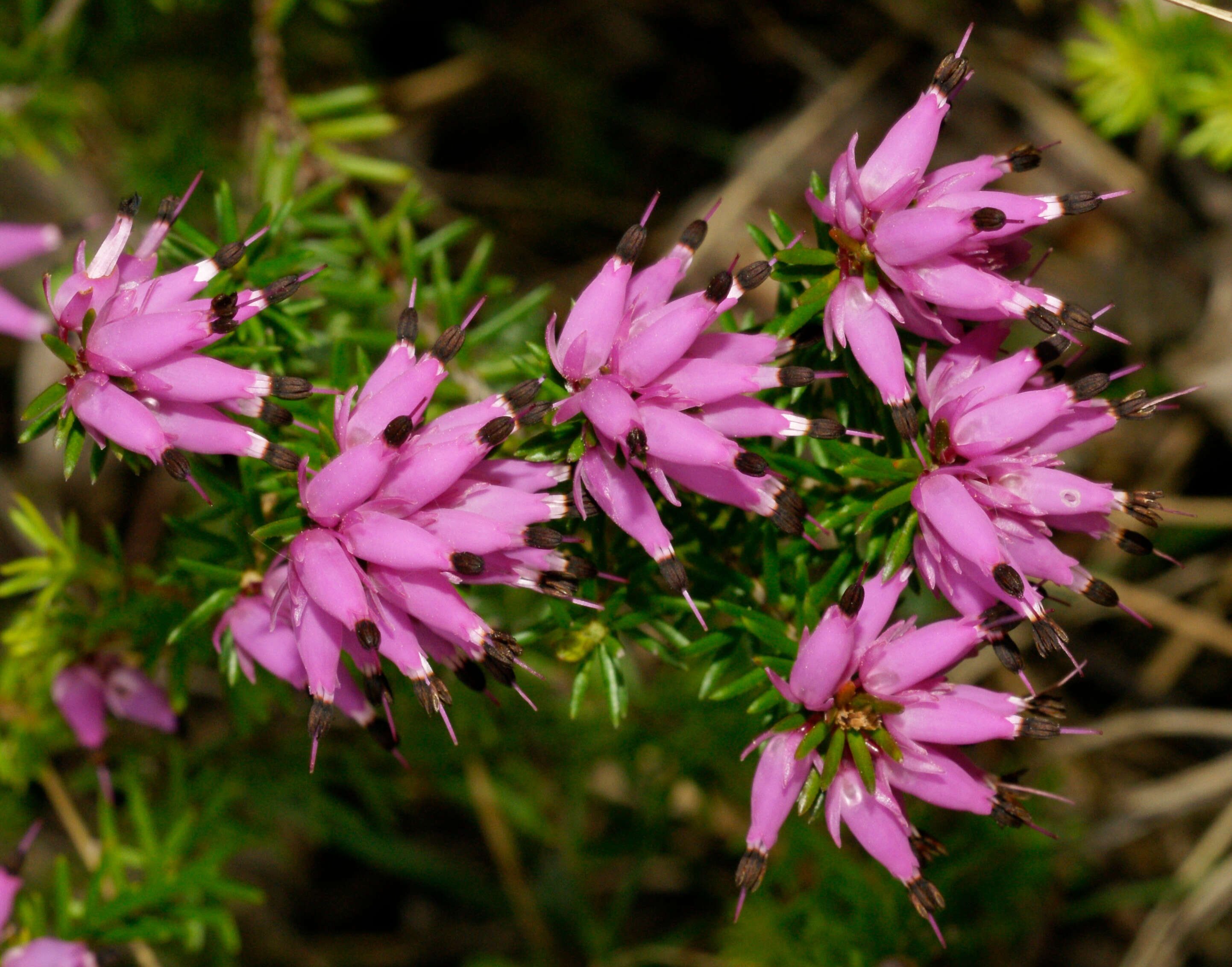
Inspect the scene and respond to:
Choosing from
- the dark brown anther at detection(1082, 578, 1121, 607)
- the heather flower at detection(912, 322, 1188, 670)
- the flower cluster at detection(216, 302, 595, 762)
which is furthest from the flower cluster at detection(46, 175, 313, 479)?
the dark brown anther at detection(1082, 578, 1121, 607)

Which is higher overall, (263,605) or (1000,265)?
(1000,265)

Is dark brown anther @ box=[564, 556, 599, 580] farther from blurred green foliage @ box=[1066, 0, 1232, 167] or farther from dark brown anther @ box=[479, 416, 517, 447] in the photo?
blurred green foliage @ box=[1066, 0, 1232, 167]

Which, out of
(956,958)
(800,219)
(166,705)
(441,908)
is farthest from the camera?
(800,219)

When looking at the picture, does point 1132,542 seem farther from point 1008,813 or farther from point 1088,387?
point 1008,813

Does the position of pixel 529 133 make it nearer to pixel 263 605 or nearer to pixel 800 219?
pixel 800 219

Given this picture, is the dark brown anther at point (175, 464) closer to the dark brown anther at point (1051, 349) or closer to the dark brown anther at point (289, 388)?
the dark brown anther at point (289, 388)

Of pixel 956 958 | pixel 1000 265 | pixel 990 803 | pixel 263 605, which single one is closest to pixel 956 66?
pixel 1000 265
